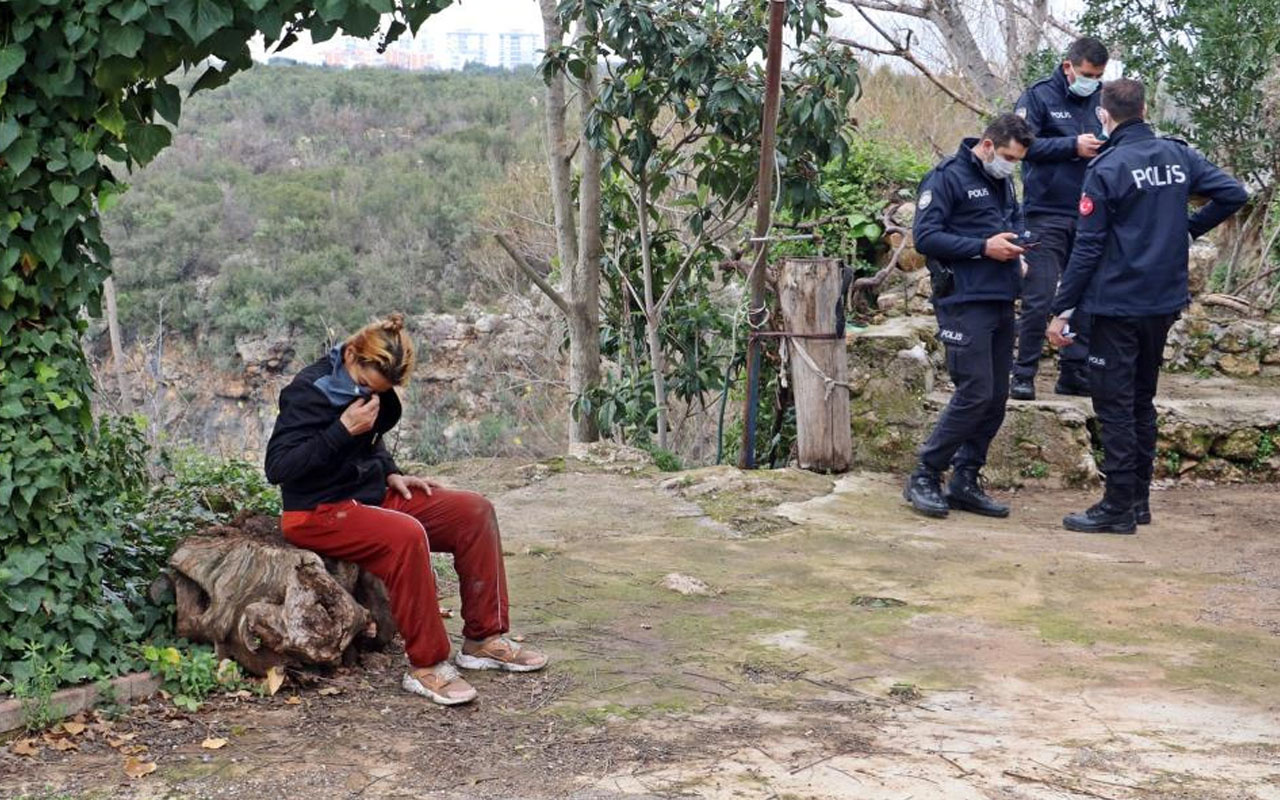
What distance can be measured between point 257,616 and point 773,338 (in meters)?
4.88

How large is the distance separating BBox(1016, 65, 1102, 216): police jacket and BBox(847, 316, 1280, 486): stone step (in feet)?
4.36

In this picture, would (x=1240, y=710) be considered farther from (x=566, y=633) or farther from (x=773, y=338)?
(x=773, y=338)

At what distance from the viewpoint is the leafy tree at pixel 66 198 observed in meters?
3.97

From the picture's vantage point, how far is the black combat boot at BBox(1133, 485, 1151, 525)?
7.23 m

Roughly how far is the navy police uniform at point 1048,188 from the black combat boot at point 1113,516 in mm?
1585

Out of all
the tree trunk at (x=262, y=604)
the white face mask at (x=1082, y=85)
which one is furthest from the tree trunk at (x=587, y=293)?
the tree trunk at (x=262, y=604)

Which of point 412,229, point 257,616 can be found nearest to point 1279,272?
point 257,616

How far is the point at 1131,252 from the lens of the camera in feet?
21.7

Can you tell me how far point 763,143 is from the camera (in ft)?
27.5

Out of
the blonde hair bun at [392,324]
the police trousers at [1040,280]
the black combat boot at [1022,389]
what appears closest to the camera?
the blonde hair bun at [392,324]

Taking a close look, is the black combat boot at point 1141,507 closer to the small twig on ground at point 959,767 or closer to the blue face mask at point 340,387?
the small twig on ground at point 959,767

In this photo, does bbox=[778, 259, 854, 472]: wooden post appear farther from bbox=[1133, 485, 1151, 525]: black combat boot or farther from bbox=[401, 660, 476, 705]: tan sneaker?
bbox=[401, 660, 476, 705]: tan sneaker

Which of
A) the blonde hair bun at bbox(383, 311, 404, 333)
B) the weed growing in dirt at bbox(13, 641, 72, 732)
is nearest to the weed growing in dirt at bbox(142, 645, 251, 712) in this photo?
the weed growing in dirt at bbox(13, 641, 72, 732)

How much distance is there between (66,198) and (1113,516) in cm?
526
